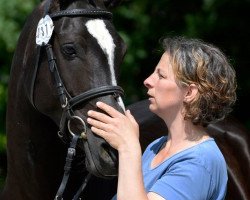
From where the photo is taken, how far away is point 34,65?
10.1 feet

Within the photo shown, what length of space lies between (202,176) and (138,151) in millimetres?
219

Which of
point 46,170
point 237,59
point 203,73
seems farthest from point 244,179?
point 237,59

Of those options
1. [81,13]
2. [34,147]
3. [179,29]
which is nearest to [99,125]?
[81,13]

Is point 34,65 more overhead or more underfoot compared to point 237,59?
more overhead

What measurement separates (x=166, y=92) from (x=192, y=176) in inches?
12.0

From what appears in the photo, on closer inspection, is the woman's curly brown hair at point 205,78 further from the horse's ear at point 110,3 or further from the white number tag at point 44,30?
the horse's ear at point 110,3

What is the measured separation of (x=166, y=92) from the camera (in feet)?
8.07

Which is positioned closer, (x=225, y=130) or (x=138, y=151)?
(x=138, y=151)

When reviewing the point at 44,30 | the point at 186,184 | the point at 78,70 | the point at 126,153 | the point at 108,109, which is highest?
the point at 44,30

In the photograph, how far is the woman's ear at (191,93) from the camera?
2.44m

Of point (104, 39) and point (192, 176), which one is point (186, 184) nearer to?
point (192, 176)

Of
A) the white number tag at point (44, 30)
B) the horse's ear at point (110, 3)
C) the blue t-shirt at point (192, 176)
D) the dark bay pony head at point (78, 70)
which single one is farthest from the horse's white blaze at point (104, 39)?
the blue t-shirt at point (192, 176)

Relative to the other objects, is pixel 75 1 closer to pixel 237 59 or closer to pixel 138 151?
pixel 138 151

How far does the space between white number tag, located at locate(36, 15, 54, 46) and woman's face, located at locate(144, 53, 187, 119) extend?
620 mm
